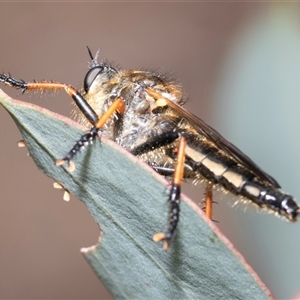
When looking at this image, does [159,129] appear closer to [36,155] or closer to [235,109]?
[36,155]

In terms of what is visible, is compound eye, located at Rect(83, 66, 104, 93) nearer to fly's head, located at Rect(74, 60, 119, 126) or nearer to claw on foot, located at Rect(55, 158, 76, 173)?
fly's head, located at Rect(74, 60, 119, 126)

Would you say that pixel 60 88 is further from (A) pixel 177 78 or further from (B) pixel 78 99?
(A) pixel 177 78

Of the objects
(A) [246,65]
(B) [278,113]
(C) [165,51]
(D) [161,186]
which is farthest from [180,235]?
(C) [165,51]

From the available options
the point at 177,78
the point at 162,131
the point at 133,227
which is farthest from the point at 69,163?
the point at 177,78

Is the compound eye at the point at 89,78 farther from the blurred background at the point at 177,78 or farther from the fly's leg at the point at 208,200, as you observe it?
the blurred background at the point at 177,78

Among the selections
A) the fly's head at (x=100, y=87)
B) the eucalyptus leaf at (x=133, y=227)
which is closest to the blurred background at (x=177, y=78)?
the fly's head at (x=100, y=87)

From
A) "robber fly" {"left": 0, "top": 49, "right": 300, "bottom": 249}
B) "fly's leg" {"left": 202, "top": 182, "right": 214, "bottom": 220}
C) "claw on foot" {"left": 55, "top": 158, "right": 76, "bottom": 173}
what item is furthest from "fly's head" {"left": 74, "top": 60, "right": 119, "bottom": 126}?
"claw on foot" {"left": 55, "top": 158, "right": 76, "bottom": 173}
